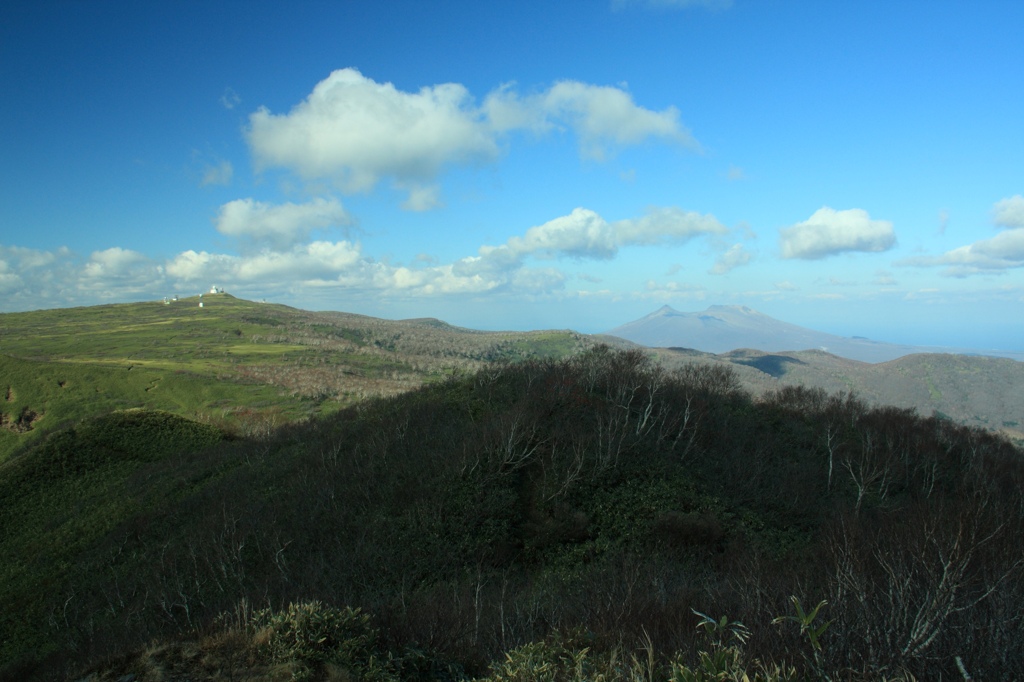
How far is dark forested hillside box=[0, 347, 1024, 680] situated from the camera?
8711 millimetres

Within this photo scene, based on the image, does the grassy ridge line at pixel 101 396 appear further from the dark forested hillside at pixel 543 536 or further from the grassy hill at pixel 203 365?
the dark forested hillside at pixel 543 536

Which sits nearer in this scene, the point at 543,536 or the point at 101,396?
the point at 543,536

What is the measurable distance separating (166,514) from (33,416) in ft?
196

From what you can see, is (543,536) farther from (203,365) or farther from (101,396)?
(203,365)

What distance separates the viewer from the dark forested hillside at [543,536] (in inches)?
343

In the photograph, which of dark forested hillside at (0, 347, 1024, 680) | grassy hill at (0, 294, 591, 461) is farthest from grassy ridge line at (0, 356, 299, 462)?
dark forested hillside at (0, 347, 1024, 680)

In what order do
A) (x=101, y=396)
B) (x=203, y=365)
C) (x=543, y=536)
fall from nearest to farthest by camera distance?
(x=543, y=536)
(x=101, y=396)
(x=203, y=365)

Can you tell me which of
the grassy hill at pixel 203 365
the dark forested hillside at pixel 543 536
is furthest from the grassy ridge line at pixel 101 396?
the dark forested hillside at pixel 543 536

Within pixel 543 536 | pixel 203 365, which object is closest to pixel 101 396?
pixel 203 365

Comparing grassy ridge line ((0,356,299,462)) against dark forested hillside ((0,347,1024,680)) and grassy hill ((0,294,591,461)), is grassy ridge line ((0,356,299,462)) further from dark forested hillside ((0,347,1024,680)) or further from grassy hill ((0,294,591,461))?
dark forested hillside ((0,347,1024,680))

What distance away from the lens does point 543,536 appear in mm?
27078

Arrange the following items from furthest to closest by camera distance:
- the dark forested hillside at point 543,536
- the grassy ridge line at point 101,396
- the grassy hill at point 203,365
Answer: the grassy hill at point 203,365
the grassy ridge line at point 101,396
the dark forested hillside at point 543,536

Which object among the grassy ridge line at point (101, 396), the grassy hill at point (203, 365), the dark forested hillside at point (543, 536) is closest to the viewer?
the dark forested hillside at point (543, 536)

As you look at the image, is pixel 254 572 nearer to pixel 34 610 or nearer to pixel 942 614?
pixel 34 610
